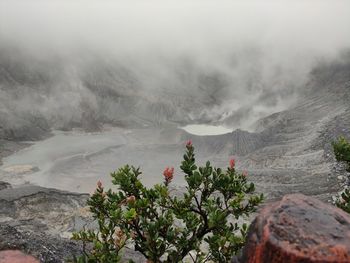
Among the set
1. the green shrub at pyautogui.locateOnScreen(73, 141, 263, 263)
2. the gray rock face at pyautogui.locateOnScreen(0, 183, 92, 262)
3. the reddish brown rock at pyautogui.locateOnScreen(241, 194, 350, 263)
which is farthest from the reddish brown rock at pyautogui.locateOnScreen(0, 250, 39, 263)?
the gray rock face at pyautogui.locateOnScreen(0, 183, 92, 262)

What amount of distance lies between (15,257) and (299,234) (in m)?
8.70

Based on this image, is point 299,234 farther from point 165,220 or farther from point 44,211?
point 44,211

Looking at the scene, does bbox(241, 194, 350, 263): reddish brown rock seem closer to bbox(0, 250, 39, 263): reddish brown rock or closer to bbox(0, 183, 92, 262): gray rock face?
bbox(0, 250, 39, 263): reddish brown rock

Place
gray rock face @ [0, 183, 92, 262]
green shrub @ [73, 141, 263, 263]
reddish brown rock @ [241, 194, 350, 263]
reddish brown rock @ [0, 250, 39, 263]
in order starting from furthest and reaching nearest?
gray rock face @ [0, 183, 92, 262]
reddish brown rock @ [0, 250, 39, 263]
green shrub @ [73, 141, 263, 263]
reddish brown rock @ [241, 194, 350, 263]

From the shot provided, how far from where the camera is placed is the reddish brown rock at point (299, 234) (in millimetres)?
4812

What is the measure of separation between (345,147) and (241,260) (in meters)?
5.66

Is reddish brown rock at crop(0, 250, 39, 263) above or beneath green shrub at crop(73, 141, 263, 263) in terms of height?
beneath

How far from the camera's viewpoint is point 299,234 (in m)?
5.01

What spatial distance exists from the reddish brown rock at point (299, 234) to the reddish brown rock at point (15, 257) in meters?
7.69

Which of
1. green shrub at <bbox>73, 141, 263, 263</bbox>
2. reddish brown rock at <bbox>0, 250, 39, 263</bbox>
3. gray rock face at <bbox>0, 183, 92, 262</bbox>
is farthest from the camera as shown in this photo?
gray rock face at <bbox>0, 183, 92, 262</bbox>

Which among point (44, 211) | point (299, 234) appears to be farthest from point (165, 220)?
point (44, 211)

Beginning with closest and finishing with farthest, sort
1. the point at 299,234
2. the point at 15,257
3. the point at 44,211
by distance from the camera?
the point at 299,234 → the point at 15,257 → the point at 44,211

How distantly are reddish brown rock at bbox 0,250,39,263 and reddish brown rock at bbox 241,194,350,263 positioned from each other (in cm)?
769

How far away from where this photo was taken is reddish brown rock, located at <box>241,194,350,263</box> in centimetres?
481
